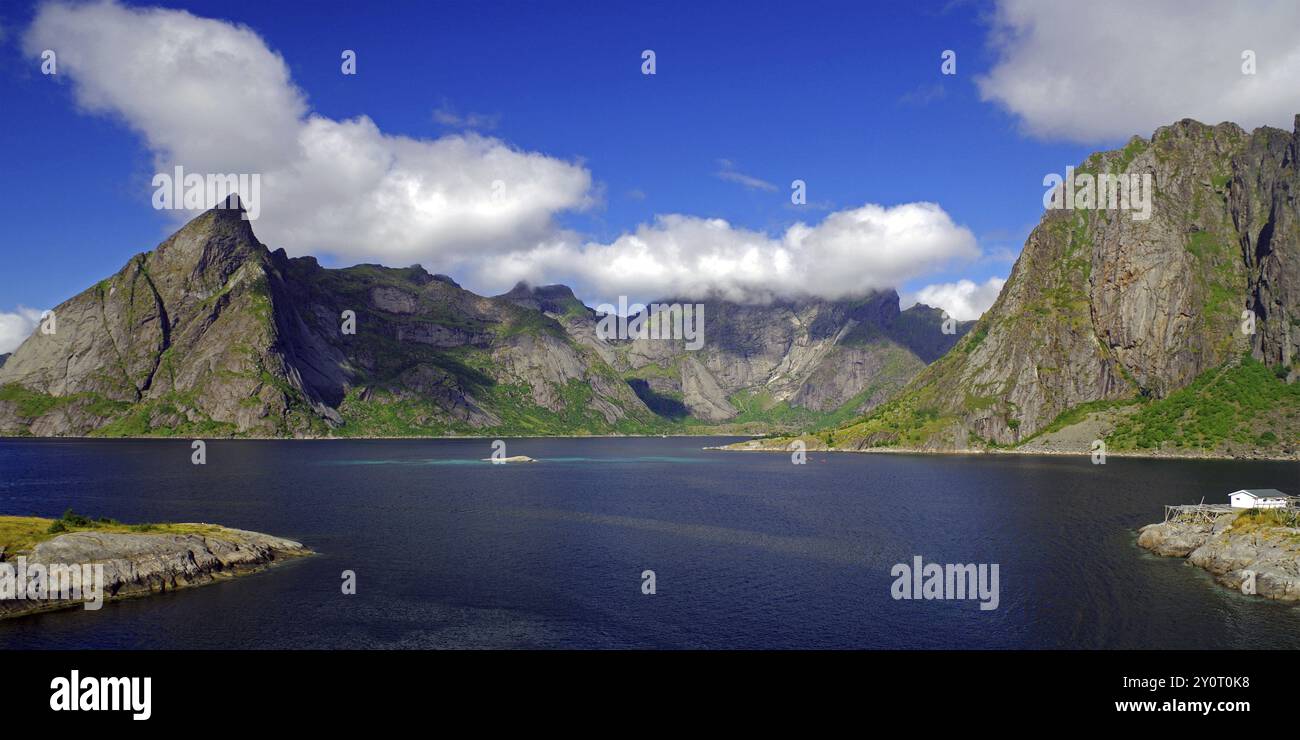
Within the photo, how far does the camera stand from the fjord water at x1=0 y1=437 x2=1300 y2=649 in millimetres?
59875

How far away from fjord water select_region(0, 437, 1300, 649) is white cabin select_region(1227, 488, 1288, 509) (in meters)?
13.2

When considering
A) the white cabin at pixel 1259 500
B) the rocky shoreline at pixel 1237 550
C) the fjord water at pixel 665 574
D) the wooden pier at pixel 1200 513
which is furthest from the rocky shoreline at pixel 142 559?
the white cabin at pixel 1259 500

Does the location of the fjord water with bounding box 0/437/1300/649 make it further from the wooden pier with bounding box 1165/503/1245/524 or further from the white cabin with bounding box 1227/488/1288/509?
the white cabin with bounding box 1227/488/1288/509

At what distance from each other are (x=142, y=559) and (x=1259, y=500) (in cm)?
13631

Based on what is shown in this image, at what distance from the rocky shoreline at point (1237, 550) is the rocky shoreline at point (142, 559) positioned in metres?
102

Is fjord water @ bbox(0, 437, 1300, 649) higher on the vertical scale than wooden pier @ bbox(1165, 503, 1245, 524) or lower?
lower

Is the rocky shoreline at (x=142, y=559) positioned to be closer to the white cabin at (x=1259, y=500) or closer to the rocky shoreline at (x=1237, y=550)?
the rocky shoreline at (x=1237, y=550)

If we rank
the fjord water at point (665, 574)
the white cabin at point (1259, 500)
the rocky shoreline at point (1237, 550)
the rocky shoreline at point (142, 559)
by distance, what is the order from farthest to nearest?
1. the white cabin at point (1259, 500)
2. the rocky shoreline at point (1237, 550)
3. the rocky shoreline at point (142, 559)
4. the fjord water at point (665, 574)

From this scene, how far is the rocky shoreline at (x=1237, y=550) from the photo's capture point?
73250 millimetres

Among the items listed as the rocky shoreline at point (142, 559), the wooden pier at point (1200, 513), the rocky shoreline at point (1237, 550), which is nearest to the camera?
the rocky shoreline at point (142, 559)

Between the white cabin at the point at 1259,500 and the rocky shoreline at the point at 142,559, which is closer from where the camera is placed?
the rocky shoreline at the point at 142,559

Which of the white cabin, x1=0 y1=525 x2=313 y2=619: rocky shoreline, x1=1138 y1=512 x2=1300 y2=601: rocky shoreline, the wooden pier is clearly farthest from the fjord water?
the white cabin
